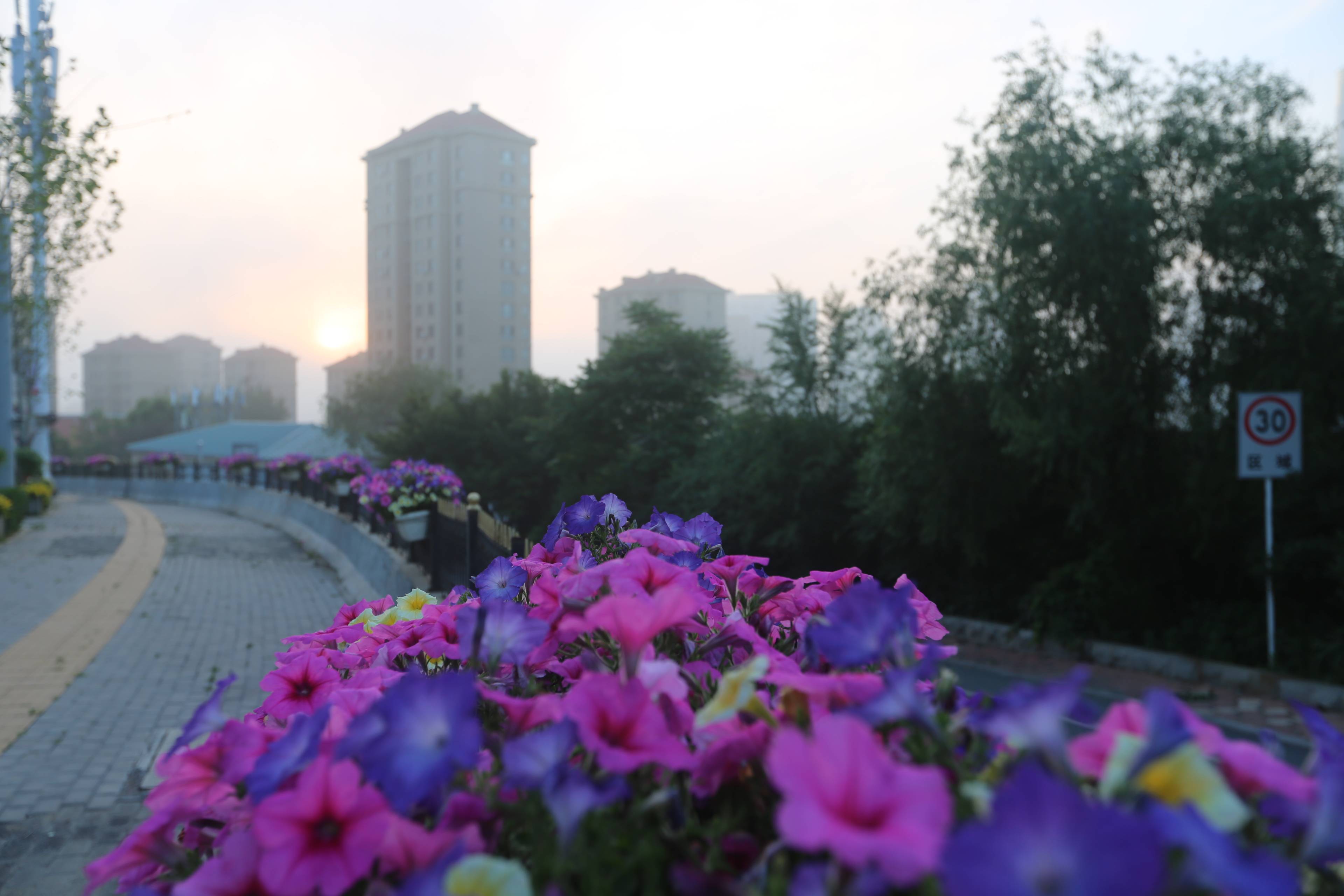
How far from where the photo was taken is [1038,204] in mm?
11445

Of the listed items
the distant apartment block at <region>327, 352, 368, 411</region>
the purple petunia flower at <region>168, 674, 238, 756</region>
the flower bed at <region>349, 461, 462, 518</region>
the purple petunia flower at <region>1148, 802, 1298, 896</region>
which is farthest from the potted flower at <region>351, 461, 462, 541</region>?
the distant apartment block at <region>327, 352, 368, 411</region>

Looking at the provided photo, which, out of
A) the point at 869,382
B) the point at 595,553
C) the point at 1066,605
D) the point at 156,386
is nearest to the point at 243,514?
the point at 869,382

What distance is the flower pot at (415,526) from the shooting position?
34.2 ft

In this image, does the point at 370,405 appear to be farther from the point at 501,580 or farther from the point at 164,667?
the point at 501,580

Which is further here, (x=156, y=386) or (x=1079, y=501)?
(x=156, y=386)

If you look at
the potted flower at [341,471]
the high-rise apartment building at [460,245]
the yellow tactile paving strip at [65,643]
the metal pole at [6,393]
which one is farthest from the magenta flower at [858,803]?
the high-rise apartment building at [460,245]

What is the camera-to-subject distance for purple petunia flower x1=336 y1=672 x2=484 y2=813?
1.01 metres

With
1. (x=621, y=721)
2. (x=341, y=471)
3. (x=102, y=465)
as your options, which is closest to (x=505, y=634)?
(x=621, y=721)

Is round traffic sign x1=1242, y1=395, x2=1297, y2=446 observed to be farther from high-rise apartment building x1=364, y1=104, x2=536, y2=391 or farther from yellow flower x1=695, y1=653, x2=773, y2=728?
high-rise apartment building x1=364, y1=104, x2=536, y2=391

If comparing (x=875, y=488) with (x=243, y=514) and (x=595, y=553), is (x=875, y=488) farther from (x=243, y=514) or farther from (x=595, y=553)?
(x=243, y=514)

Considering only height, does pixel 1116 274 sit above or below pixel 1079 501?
above

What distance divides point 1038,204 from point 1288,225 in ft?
8.39

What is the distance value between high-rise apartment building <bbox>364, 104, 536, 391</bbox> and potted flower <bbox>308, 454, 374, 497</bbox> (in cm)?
7005

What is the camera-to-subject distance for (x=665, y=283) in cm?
11500
